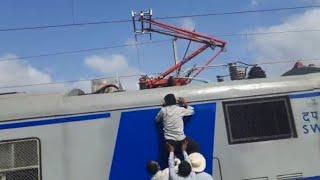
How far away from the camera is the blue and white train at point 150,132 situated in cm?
718

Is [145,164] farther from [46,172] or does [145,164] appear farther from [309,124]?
[309,124]

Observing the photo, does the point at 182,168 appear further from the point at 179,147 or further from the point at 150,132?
the point at 150,132

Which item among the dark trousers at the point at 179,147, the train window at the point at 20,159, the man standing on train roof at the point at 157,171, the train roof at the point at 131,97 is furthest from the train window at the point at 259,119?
the train window at the point at 20,159

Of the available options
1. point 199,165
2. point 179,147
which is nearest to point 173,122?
point 179,147

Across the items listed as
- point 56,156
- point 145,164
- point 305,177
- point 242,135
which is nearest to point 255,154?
point 242,135

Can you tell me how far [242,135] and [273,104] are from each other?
66 centimetres

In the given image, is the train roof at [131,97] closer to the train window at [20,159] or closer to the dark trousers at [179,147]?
the train window at [20,159]

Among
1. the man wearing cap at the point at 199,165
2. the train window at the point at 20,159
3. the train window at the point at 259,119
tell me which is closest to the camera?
the man wearing cap at the point at 199,165

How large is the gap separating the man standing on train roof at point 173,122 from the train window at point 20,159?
1736 mm

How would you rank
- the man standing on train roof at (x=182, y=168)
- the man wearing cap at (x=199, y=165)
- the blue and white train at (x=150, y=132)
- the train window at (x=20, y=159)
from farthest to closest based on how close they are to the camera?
the blue and white train at (x=150, y=132) < the train window at (x=20, y=159) < the man wearing cap at (x=199, y=165) < the man standing on train roof at (x=182, y=168)

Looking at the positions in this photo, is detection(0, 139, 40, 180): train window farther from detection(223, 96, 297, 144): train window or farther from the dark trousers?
detection(223, 96, 297, 144): train window

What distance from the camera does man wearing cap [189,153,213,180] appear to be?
22.7 feet

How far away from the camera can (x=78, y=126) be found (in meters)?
7.30

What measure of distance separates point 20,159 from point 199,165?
2.39 metres
